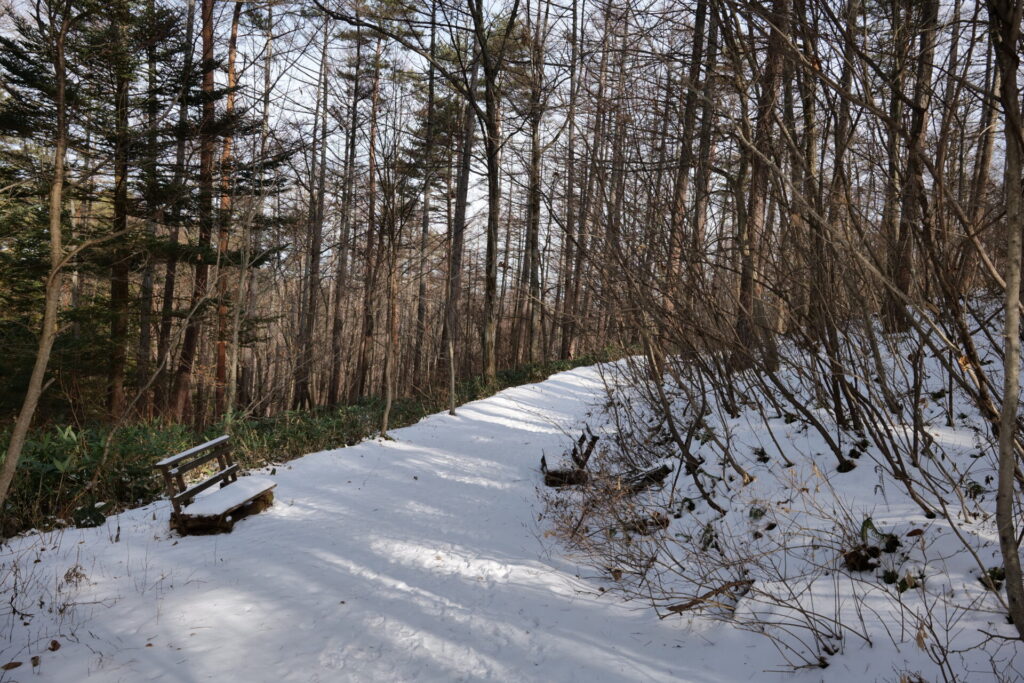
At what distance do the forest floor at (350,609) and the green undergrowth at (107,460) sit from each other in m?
0.46

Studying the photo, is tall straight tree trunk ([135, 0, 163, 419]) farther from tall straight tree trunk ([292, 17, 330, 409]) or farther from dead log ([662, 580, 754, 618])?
dead log ([662, 580, 754, 618])

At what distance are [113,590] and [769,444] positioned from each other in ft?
19.1

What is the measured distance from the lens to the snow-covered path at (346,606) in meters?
3.25

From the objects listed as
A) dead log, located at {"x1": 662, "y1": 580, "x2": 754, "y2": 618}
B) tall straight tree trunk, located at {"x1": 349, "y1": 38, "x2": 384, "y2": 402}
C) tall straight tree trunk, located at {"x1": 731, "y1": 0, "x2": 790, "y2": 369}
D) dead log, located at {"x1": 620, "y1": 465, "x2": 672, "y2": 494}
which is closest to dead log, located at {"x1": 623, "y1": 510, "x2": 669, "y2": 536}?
dead log, located at {"x1": 620, "y1": 465, "x2": 672, "y2": 494}

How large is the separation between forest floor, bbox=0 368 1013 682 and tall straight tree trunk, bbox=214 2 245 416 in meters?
8.97

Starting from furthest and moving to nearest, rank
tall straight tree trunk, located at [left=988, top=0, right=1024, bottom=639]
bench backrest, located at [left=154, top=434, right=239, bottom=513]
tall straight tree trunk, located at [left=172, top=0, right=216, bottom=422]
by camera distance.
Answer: tall straight tree trunk, located at [left=172, top=0, right=216, bottom=422]
bench backrest, located at [left=154, top=434, right=239, bottom=513]
tall straight tree trunk, located at [left=988, top=0, right=1024, bottom=639]

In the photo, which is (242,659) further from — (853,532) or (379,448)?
(379,448)

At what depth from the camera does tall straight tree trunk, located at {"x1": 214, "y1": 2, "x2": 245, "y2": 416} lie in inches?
517

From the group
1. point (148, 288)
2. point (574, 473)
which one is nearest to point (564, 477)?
point (574, 473)

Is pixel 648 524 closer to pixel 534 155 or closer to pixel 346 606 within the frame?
pixel 346 606

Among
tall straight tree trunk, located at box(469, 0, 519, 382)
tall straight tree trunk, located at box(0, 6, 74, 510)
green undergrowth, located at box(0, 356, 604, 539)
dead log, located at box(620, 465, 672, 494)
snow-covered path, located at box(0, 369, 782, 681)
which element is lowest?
snow-covered path, located at box(0, 369, 782, 681)

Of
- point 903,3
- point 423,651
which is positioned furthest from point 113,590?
point 903,3

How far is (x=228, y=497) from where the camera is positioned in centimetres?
527

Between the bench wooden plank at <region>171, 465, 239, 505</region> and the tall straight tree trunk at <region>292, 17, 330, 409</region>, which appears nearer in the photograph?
the bench wooden plank at <region>171, 465, 239, 505</region>
